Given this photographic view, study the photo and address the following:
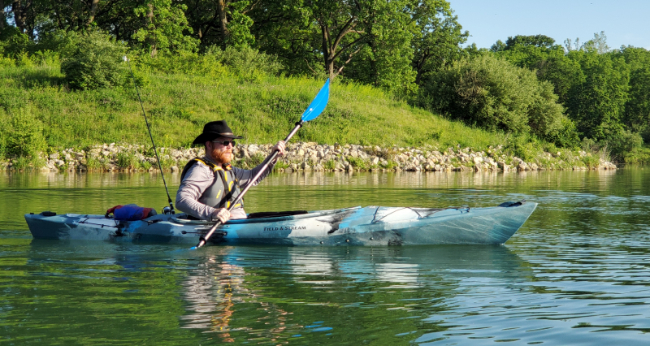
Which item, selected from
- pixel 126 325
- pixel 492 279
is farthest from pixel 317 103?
pixel 126 325

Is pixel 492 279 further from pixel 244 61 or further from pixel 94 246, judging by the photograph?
pixel 244 61

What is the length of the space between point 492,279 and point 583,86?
47497 millimetres

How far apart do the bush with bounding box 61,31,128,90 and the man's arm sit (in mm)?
17679

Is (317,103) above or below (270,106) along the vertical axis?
below

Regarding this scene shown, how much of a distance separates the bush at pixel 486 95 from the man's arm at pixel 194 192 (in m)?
22.8

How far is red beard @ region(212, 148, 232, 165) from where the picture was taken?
19.4ft

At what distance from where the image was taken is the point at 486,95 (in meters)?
27.2

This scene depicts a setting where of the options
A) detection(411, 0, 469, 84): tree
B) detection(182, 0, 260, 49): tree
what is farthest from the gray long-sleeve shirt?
detection(411, 0, 469, 84): tree

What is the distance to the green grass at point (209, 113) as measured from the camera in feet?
68.6

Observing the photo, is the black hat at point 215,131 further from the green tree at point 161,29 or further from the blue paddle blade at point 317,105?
the green tree at point 161,29

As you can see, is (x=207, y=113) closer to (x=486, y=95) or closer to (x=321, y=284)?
(x=486, y=95)

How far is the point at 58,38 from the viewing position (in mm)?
28125

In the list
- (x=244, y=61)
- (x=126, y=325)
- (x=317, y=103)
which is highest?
(x=244, y=61)

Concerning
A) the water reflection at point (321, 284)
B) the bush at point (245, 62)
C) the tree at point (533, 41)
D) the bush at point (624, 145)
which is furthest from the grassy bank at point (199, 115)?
the tree at point (533, 41)
